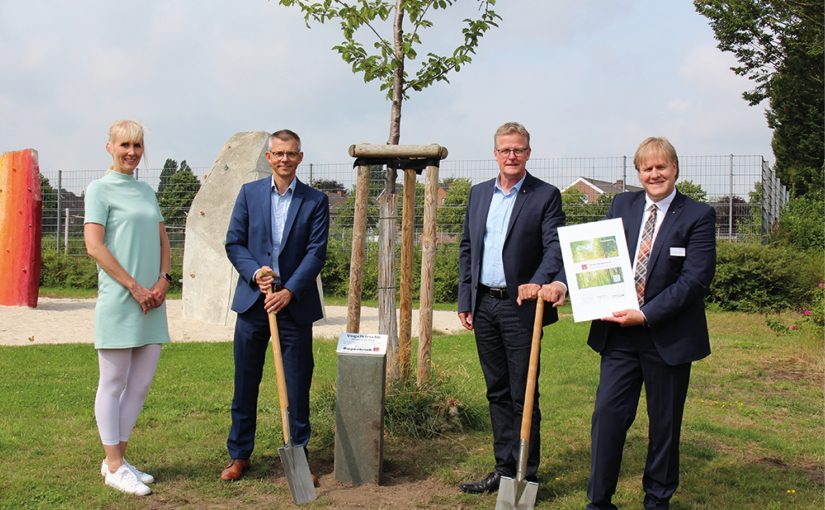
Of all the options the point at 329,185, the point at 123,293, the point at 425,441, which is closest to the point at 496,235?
the point at 425,441

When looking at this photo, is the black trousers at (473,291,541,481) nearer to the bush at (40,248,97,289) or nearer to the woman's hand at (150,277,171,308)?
the woman's hand at (150,277,171,308)

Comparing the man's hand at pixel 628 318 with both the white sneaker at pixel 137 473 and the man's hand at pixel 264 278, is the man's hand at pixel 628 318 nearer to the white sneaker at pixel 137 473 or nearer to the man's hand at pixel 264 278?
the man's hand at pixel 264 278

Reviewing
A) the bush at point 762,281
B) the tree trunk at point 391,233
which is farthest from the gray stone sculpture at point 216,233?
the bush at point 762,281

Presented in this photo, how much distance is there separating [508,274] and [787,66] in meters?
20.7

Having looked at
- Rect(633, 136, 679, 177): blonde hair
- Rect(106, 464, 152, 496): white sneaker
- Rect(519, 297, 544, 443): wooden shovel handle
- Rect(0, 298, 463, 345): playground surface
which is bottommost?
Rect(106, 464, 152, 496): white sneaker

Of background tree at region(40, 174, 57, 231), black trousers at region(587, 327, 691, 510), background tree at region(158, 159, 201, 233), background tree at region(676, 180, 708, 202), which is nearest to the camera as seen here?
black trousers at region(587, 327, 691, 510)

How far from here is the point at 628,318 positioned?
155 inches

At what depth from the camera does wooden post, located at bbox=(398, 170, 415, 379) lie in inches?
226

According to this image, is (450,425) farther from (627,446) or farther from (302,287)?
(302,287)

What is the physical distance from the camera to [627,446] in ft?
18.9

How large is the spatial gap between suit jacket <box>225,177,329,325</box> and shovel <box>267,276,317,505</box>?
223 millimetres

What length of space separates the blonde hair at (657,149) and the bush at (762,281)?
11.4 metres

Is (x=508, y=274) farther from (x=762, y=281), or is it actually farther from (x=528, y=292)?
(x=762, y=281)

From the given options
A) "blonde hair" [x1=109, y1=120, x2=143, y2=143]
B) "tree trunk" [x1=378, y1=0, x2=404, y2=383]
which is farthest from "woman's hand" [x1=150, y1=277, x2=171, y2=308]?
"tree trunk" [x1=378, y1=0, x2=404, y2=383]
